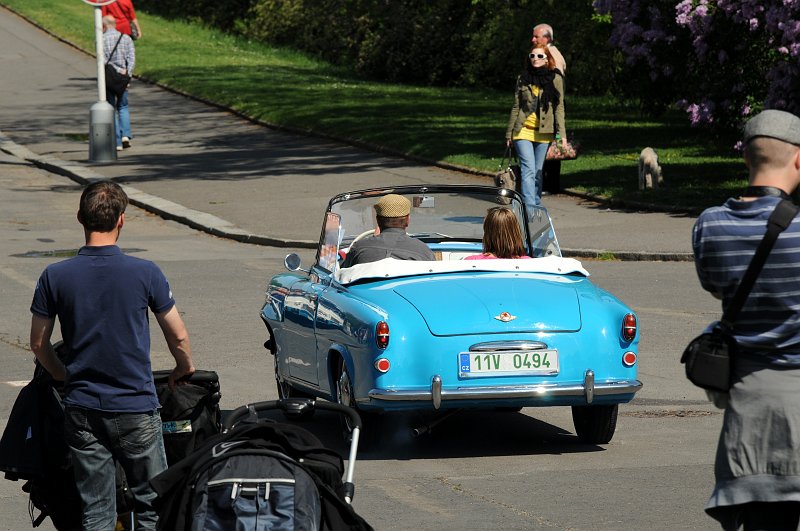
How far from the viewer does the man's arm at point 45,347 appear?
6199 mm

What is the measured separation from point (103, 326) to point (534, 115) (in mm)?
13010

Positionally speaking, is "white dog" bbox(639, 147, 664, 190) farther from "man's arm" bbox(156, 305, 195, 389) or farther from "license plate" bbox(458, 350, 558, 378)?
"man's arm" bbox(156, 305, 195, 389)

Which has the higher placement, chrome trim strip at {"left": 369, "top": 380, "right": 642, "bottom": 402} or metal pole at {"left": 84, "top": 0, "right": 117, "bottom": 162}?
chrome trim strip at {"left": 369, "top": 380, "right": 642, "bottom": 402}

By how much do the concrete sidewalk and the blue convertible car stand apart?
7.82 m

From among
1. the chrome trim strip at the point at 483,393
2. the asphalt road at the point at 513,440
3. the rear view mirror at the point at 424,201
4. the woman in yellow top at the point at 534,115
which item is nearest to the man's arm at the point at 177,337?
the asphalt road at the point at 513,440

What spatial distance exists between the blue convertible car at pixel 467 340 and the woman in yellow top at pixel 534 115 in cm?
868

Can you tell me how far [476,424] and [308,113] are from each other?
21.2m

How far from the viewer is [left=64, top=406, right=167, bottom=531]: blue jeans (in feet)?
20.2

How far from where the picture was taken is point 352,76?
44531mm

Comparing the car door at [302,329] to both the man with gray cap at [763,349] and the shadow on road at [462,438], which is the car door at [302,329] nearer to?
the shadow on road at [462,438]

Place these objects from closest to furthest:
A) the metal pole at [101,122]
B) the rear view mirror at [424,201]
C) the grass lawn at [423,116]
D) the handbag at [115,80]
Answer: the rear view mirror at [424,201]
the grass lawn at [423,116]
the metal pole at [101,122]
the handbag at [115,80]

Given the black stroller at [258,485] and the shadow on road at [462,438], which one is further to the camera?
the shadow on road at [462,438]

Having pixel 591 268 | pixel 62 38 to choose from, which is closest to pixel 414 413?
pixel 591 268

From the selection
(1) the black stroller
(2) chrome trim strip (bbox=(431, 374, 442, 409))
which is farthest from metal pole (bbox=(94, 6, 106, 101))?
(1) the black stroller
